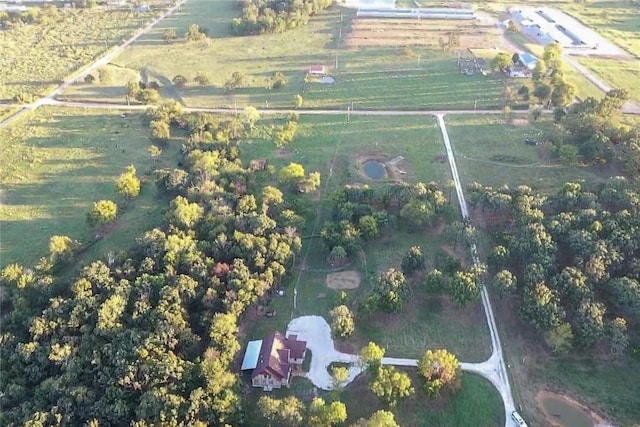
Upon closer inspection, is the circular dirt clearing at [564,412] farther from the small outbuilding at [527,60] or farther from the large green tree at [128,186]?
the small outbuilding at [527,60]

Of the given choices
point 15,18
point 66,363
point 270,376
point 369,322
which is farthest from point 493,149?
point 15,18

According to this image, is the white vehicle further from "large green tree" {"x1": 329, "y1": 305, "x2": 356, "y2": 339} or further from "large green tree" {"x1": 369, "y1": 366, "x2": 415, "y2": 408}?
"large green tree" {"x1": 329, "y1": 305, "x2": 356, "y2": 339}

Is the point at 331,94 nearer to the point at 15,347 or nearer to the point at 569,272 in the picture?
the point at 569,272

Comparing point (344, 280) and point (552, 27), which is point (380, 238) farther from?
point (552, 27)

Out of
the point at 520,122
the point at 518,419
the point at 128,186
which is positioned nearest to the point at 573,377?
the point at 518,419

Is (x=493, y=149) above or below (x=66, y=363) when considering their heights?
above

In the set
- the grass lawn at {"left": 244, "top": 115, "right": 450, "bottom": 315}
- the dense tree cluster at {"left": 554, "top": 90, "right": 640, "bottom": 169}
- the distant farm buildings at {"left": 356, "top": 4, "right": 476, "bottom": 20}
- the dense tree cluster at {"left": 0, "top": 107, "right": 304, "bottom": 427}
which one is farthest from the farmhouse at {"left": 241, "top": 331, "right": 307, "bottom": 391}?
the distant farm buildings at {"left": 356, "top": 4, "right": 476, "bottom": 20}
